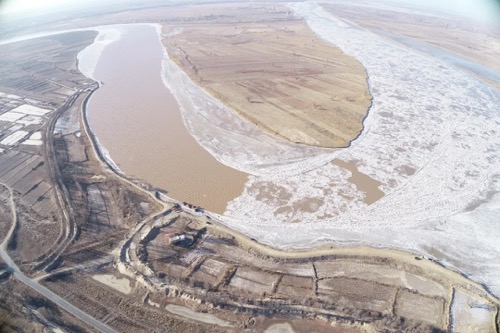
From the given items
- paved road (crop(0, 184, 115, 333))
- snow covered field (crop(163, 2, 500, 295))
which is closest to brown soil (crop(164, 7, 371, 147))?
snow covered field (crop(163, 2, 500, 295))

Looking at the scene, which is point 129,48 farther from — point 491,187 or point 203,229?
point 491,187

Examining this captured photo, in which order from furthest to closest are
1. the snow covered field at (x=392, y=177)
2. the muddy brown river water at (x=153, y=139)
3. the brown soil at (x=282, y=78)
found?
the brown soil at (x=282, y=78), the muddy brown river water at (x=153, y=139), the snow covered field at (x=392, y=177)

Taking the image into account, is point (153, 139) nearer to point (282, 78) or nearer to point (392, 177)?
point (282, 78)

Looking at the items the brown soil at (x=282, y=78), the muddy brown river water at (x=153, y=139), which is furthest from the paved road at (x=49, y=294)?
the brown soil at (x=282, y=78)

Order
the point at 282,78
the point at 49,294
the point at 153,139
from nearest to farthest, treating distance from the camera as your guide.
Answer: the point at 49,294 < the point at 153,139 < the point at 282,78

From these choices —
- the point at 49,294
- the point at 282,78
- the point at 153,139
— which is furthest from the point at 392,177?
the point at 49,294

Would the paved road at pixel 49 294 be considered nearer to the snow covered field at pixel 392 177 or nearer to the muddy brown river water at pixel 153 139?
the snow covered field at pixel 392 177

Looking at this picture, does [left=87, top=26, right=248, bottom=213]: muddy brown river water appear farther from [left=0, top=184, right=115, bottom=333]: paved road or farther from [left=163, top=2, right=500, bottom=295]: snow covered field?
[left=0, top=184, right=115, bottom=333]: paved road

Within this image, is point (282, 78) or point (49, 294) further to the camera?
point (282, 78)

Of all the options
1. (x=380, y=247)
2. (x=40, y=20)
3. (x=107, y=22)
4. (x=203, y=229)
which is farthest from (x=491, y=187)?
(x=40, y=20)
